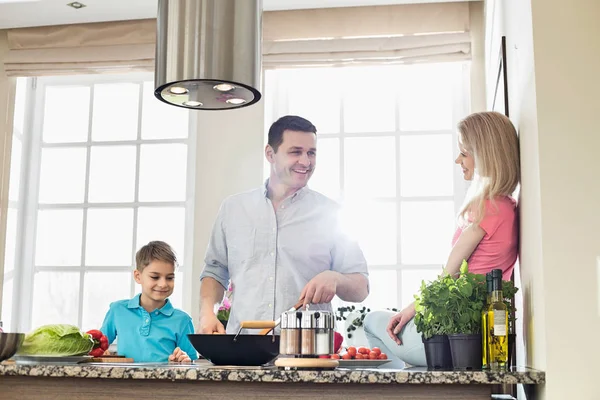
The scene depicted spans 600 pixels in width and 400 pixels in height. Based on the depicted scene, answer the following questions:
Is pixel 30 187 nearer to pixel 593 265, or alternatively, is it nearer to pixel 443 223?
pixel 443 223

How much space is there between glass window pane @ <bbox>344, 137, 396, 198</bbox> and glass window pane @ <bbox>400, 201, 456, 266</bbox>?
0.17 meters

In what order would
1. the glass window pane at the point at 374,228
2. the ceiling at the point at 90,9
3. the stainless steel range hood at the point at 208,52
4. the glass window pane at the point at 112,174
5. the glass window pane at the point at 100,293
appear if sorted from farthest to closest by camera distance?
the glass window pane at the point at 112,174 < the glass window pane at the point at 100,293 < the glass window pane at the point at 374,228 < the ceiling at the point at 90,9 < the stainless steel range hood at the point at 208,52

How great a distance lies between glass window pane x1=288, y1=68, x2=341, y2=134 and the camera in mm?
4438

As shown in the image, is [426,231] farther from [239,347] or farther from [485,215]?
[239,347]

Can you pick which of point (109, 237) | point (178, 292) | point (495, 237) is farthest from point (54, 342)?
point (109, 237)

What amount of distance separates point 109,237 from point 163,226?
1.15 ft

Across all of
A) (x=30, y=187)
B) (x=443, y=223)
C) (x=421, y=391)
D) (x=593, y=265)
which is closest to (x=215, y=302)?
(x=421, y=391)

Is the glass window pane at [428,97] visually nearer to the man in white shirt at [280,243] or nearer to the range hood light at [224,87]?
the man in white shirt at [280,243]

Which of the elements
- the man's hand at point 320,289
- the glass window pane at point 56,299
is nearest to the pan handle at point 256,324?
the man's hand at point 320,289

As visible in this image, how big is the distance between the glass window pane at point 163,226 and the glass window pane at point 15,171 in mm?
756

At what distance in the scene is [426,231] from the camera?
13.9 ft

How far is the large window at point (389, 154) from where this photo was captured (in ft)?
13.9

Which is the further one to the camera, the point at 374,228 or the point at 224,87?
the point at 374,228

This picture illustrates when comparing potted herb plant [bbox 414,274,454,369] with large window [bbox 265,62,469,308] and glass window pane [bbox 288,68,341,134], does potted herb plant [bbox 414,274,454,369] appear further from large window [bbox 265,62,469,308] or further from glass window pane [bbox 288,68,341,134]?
glass window pane [bbox 288,68,341,134]
